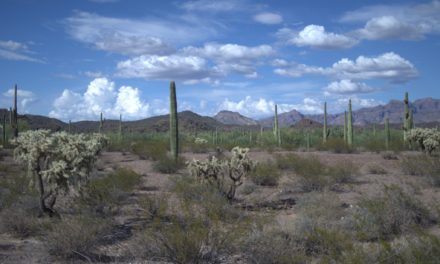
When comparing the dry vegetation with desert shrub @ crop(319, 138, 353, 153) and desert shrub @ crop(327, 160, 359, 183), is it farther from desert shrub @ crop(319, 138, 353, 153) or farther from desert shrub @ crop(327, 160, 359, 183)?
desert shrub @ crop(319, 138, 353, 153)

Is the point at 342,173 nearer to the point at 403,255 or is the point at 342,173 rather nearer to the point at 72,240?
the point at 403,255

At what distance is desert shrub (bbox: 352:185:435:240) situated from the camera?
992 centimetres

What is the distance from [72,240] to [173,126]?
17.5 meters

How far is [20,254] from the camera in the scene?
9008 mm

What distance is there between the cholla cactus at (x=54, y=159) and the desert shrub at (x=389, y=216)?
6972mm

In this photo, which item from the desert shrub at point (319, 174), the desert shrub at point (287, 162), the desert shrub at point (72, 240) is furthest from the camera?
the desert shrub at point (287, 162)

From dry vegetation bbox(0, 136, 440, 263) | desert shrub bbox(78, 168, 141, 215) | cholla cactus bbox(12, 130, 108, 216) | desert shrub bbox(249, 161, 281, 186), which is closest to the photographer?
dry vegetation bbox(0, 136, 440, 263)

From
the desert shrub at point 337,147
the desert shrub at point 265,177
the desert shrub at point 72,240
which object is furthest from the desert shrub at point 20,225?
the desert shrub at point 337,147

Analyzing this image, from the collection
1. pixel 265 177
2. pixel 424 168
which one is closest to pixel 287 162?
pixel 265 177

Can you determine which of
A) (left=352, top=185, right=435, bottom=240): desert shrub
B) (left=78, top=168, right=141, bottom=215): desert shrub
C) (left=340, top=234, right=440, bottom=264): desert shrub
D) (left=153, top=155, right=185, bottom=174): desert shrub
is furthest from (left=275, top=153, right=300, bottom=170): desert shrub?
(left=340, top=234, right=440, bottom=264): desert shrub

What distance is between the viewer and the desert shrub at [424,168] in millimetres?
17812

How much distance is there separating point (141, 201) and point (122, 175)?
525 cm

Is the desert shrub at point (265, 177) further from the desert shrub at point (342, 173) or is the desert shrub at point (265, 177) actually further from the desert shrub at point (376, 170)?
the desert shrub at point (376, 170)

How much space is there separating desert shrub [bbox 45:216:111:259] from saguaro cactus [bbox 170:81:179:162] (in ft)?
50.7
